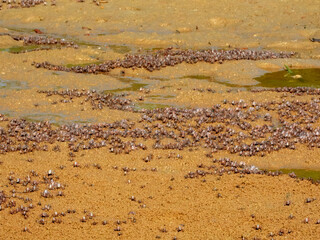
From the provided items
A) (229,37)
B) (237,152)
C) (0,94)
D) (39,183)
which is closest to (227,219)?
(237,152)

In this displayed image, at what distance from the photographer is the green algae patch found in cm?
1745

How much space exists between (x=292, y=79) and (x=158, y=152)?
765 centimetres

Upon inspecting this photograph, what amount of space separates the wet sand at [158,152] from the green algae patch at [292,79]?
1.57 ft

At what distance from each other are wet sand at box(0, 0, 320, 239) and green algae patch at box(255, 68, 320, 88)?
1.57 ft

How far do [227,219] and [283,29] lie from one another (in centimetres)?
1647

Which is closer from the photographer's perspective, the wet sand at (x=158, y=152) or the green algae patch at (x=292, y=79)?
the wet sand at (x=158, y=152)

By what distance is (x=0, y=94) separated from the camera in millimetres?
16625

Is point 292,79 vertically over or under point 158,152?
over

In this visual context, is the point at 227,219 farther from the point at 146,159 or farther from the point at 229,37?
the point at 229,37

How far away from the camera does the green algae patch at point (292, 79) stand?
687 inches

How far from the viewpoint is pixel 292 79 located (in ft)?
59.0

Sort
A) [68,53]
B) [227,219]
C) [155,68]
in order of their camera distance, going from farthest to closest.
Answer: [68,53]
[155,68]
[227,219]

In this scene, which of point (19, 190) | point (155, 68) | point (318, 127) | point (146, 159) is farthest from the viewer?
point (155, 68)

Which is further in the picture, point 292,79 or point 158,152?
point 292,79
